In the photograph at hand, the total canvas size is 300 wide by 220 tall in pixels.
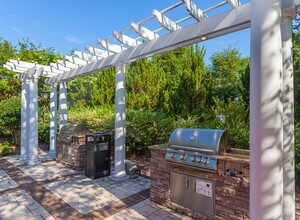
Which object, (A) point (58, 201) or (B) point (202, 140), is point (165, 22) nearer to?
(B) point (202, 140)

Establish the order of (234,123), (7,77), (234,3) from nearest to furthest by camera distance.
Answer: (234,3), (234,123), (7,77)

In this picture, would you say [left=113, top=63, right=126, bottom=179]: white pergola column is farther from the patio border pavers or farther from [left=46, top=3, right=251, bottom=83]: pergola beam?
the patio border pavers

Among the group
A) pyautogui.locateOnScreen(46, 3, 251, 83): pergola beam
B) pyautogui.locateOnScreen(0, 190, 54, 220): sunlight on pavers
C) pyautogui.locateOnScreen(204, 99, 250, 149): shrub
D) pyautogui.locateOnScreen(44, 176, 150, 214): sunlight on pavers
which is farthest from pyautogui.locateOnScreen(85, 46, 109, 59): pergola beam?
pyautogui.locateOnScreen(204, 99, 250, 149): shrub

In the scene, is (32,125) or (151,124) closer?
(32,125)

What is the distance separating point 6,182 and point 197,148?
15.0 ft

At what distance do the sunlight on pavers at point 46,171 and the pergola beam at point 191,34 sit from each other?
3121 millimetres

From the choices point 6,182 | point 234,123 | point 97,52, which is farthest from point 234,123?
point 6,182

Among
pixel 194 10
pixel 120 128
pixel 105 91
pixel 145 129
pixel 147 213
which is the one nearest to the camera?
pixel 194 10

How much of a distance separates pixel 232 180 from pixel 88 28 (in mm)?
12446

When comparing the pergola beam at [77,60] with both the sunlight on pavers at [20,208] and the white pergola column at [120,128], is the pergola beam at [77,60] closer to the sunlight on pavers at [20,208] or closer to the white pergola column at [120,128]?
the white pergola column at [120,128]

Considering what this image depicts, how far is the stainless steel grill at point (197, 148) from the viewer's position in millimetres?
3095

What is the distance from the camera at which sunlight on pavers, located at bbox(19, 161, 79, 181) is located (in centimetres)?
542

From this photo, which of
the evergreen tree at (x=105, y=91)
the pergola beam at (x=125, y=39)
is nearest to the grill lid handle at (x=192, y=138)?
the pergola beam at (x=125, y=39)

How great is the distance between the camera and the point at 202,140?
10.6 feet
